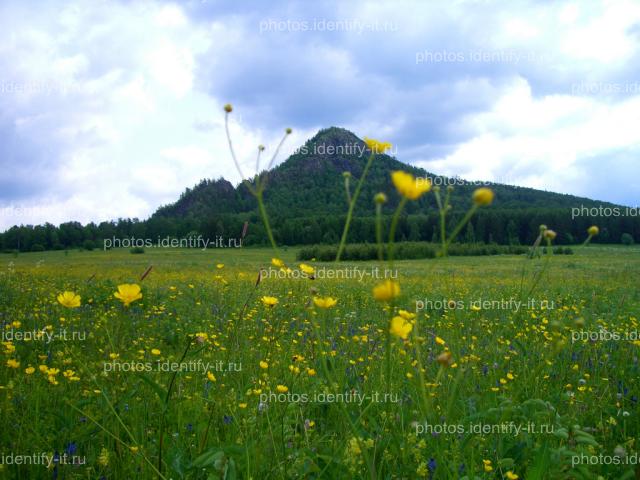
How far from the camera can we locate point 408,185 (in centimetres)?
82

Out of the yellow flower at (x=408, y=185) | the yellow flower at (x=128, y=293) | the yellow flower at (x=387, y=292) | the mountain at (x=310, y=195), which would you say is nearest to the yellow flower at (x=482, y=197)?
the yellow flower at (x=408, y=185)


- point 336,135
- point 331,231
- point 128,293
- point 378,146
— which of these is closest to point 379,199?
point 378,146

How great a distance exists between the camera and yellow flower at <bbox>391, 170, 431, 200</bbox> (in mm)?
813

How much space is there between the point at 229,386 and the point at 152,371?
22.7 inches

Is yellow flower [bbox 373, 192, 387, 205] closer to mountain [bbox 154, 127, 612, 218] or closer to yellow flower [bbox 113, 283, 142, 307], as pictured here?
yellow flower [bbox 113, 283, 142, 307]

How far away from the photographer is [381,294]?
2.75 ft

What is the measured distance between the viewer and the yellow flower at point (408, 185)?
813 mm

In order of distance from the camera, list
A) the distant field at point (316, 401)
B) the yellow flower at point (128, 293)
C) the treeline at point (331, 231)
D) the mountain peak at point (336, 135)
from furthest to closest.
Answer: the mountain peak at point (336, 135) → the treeline at point (331, 231) → the distant field at point (316, 401) → the yellow flower at point (128, 293)

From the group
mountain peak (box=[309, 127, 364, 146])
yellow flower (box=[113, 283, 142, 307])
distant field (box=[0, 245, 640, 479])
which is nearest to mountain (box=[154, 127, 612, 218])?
mountain peak (box=[309, 127, 364, 146])

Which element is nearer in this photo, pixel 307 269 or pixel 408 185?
pixel 408 185

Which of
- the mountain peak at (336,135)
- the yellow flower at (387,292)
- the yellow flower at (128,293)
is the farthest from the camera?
the mountain peak at (336,135)

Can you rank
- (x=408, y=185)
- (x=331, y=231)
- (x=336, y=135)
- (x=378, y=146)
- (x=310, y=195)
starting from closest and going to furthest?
(x=408, y=185) → (x=378, y=146) → (x=331, y=231) → (x=310, y=195) → (x=336, y=135)

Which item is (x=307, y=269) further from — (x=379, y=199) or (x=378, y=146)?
(x=379, y=199)

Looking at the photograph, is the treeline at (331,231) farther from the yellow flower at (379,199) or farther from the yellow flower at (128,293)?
the yellow flower at (379,199)
